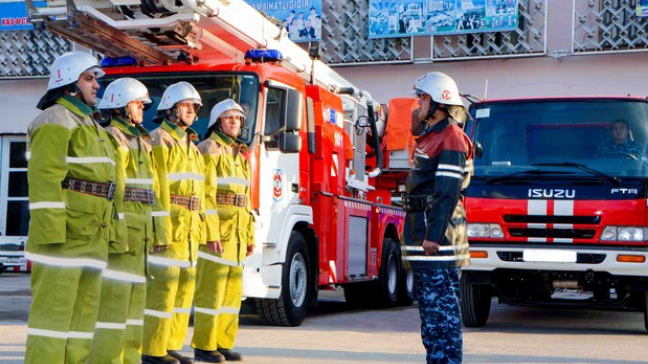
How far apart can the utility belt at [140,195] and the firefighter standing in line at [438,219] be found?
1.76 meters

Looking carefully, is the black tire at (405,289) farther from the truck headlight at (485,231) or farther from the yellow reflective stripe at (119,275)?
the yellow reflective stripe at (119,275)

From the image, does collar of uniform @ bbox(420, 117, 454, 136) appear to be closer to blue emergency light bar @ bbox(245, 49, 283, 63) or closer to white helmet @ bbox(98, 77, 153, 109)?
white helmet @ bbox(98, 77, 153, 109)

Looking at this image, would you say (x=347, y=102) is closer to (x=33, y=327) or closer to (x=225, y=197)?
(x=225, y=197)

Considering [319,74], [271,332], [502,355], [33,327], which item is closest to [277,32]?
[319,74]

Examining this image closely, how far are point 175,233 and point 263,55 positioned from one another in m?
3.56

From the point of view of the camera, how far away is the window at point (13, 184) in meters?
25.8

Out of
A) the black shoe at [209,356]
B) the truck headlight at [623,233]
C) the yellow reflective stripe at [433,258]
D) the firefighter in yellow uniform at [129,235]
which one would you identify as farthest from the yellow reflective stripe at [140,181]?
the truck headlight at [623,233]

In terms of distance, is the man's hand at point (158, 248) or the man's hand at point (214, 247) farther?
the man's hand at point (214, 247)

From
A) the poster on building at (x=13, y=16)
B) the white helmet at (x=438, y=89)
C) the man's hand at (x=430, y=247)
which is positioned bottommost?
the man's hand at (x=430, y=247)

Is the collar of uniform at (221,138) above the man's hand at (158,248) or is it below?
above

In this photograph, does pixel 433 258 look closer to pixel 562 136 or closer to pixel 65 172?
pixel 65 172

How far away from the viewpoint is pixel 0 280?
2006 centimetres

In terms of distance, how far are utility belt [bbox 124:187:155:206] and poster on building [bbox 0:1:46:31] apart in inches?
781

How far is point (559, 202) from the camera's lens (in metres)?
10.7
